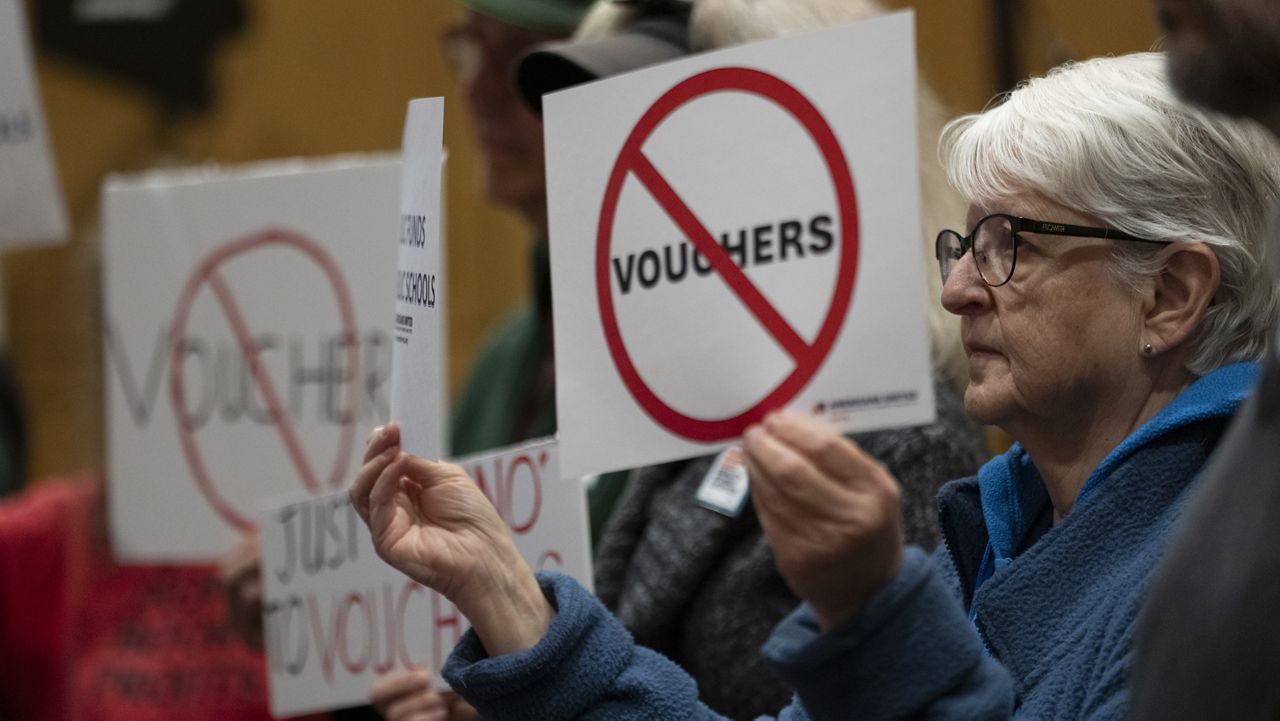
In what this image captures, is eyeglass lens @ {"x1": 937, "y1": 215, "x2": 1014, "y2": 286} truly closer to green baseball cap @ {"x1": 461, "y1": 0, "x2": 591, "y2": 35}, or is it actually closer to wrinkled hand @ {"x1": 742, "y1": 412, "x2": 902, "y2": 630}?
wrinkled hand @ {"x1": 742, "y1": 412, "x2": 902, "y2": 630}

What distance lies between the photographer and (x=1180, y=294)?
60.0 inches

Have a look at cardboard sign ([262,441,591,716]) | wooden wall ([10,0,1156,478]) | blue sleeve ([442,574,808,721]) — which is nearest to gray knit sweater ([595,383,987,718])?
cardboard sign ([262,441,591,716])

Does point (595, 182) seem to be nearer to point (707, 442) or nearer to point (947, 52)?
point (707, 442)

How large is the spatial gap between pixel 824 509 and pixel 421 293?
563mm

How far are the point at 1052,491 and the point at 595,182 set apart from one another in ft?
1.72

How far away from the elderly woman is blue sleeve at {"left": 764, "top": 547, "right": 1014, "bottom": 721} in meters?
0.06

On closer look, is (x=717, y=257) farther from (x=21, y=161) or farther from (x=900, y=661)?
(x=21, y=161)

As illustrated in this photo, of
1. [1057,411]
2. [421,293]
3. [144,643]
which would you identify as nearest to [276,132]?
[144,643]

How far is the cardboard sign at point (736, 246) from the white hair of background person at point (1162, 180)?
0.97 feet

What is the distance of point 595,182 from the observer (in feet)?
4.83

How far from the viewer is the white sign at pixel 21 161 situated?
9.06 feet

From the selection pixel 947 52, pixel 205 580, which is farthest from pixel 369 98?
pixel 205 580

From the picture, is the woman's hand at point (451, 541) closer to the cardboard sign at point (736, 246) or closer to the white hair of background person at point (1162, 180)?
the cardboard sign at point (736, 246)

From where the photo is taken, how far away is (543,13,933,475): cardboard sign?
1272 mm
